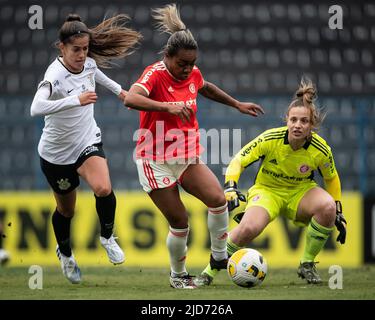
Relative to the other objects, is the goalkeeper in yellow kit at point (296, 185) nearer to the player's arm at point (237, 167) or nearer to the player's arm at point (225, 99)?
the player's arm at point (237, 167)

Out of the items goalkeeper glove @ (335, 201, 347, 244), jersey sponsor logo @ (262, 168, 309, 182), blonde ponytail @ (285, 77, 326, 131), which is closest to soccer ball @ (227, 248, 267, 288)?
goalkeeper glove @ (335, 201, 347, 244)

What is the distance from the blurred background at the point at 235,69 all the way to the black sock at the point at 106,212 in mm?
3587

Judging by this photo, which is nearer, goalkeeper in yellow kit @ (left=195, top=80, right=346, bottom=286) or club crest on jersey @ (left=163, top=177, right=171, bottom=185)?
club crest on jersey @ (left=163, top=177, right=171, bottom=185)

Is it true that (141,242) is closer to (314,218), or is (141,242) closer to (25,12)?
(314,218)

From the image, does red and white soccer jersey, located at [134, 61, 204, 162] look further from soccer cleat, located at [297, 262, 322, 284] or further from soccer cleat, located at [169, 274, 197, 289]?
soccer cleat, located at [297, 262, 322, 284]

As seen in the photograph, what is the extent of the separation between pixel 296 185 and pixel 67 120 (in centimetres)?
188

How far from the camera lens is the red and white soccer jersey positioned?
6137 millimetres

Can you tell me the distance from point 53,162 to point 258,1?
664 cm

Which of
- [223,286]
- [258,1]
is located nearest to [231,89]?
[258,1]

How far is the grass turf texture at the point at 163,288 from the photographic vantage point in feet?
19.2

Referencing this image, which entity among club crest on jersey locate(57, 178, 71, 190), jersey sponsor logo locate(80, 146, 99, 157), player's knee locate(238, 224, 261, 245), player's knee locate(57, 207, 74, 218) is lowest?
player's knee locate(238, 224, 261, 245)

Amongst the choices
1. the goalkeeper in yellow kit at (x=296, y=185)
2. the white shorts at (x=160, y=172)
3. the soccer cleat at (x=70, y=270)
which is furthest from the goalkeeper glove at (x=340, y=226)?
the soccer cleat at (x=70, y=270)

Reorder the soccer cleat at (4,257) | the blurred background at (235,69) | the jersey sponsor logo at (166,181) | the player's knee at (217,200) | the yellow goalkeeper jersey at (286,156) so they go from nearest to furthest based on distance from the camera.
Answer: the jersey sponsor logo at (166,181), the player's knee at (217,200), the yellow goalkeeper jersey at (286,156), the soccer cleat at (4,257), the blurred background at (235,69)

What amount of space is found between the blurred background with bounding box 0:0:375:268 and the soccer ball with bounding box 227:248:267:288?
3855 mm
